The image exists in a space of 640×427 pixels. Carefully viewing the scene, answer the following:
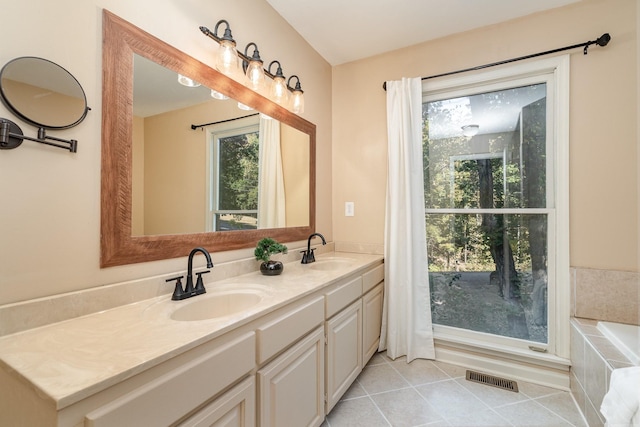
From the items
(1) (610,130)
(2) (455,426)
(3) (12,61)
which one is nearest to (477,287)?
(2) (455,426)

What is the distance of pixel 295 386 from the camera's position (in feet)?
3.95

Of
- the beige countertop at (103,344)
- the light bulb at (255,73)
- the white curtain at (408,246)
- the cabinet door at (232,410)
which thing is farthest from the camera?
the white curtain at (408,246)

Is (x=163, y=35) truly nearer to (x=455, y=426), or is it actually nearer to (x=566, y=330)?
(x=455, y=426)

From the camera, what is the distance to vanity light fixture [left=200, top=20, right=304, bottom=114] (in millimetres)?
1394

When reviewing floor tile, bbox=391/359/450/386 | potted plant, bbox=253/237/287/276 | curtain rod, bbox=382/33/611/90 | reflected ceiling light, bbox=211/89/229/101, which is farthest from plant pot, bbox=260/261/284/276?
curtain rod, bbox=382/33/611/90

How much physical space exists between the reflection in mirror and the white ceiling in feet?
2.67

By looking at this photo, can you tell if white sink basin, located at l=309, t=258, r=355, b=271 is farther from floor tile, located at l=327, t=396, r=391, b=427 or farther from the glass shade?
the glass shade

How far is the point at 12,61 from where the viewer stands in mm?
832

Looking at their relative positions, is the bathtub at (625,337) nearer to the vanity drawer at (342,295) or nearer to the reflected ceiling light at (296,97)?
the vanity drawer at (342,295)

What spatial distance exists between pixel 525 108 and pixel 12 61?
8.89 ft

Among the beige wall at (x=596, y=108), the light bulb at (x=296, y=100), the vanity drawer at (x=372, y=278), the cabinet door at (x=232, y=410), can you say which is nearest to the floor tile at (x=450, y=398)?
the vanity drawer at (x=372, y=278)

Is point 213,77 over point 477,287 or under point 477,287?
over

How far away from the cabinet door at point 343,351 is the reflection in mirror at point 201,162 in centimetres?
76

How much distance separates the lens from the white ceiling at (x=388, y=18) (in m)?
1.84
